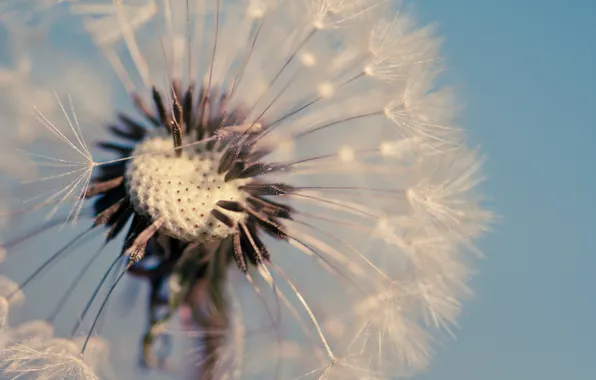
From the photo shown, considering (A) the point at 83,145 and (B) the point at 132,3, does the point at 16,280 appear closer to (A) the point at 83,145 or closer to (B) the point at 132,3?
(A) the point at 83,145

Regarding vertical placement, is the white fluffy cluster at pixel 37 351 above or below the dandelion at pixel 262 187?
below

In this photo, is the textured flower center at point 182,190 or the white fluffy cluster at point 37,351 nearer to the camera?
the white fluffy cluster at point 37,351

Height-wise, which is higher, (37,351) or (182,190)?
(182,190)

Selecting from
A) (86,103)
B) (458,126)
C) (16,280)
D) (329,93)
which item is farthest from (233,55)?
(16,280)

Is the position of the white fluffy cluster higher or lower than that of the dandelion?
lower
